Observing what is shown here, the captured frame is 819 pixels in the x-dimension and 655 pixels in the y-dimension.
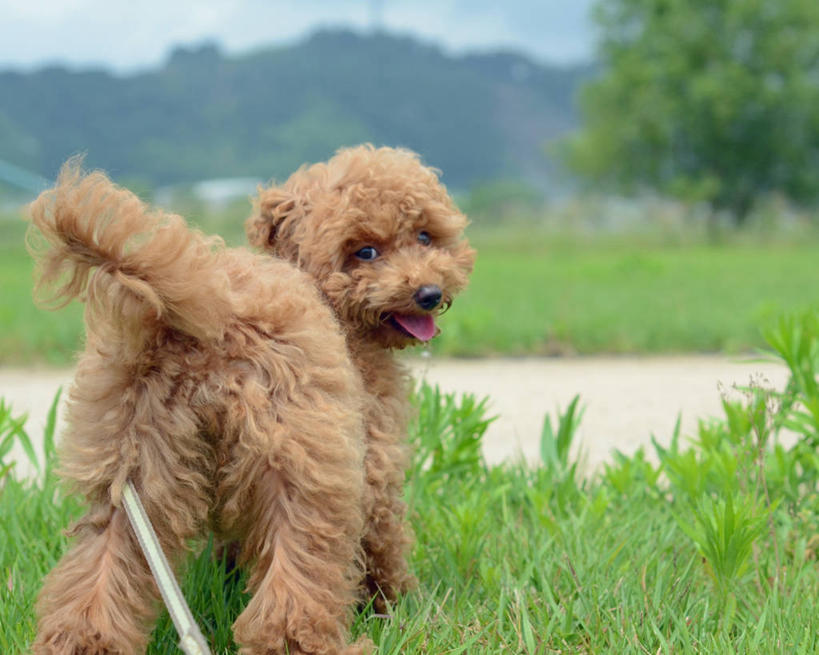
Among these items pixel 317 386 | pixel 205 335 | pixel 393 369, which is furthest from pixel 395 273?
pixel 205 335

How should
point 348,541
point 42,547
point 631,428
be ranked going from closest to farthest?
1. point 348,541
2. point 42,547
3. point 631,428

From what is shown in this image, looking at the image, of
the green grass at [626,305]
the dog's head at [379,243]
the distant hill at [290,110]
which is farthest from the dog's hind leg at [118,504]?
the distant hill at [290,110]

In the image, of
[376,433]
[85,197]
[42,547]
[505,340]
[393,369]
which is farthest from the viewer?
[505,340]

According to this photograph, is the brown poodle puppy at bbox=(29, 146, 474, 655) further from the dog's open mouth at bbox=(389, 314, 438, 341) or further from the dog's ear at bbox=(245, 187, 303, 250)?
the dog's ear at bbox=(245, 187, 303, 250)

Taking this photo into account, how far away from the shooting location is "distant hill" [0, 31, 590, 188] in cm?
6494

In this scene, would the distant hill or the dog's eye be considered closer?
the dog's eye

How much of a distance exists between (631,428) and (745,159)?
36.7 meters

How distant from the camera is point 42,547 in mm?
3070

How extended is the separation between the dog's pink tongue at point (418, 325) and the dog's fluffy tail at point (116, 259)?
705 mm

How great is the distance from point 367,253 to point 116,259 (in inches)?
33.9

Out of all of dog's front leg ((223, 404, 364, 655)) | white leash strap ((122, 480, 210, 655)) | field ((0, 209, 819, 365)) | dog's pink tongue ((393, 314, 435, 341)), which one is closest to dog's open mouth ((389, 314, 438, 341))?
dog's pink tongue ((393, 314, 435, 341))

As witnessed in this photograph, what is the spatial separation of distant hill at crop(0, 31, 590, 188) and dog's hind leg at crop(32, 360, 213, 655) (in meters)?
55.3

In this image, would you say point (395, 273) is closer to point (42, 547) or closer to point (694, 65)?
point (42, 547)

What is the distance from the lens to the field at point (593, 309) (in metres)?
7.84
